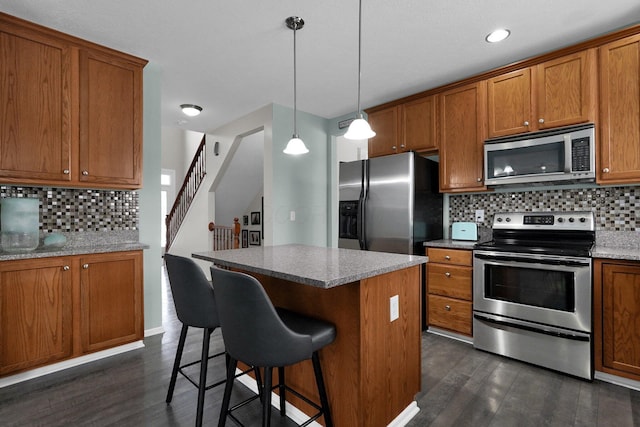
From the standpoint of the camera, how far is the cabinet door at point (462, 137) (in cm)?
304

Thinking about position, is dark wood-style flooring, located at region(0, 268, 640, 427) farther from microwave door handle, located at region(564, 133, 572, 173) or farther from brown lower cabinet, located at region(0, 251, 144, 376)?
microwave door handle, located at region(564, 133, 572, 173)

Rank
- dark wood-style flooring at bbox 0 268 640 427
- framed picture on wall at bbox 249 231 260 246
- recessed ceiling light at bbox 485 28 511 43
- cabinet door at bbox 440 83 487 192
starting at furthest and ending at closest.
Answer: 1. framed picture on wall at bbox 249 231 260 246
2. cabinet door at bbox 440 83 487 192
3. recessed ceiling light at bbox 485 28 511 43
4. dark wood-style flooring at bbox 0 268 640 427

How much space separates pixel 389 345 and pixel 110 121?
2.74m

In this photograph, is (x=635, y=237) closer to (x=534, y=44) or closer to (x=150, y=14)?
(x=534, y=44)

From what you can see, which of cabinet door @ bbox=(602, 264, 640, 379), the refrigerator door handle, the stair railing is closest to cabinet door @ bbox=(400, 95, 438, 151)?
the refrigerator door handle

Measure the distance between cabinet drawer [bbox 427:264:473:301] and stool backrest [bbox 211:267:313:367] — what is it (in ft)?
6.54

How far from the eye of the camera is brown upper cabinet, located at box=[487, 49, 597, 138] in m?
2.47

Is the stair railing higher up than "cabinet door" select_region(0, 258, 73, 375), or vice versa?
the stair railing

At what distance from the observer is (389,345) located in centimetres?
168

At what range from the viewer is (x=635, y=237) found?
2520mm

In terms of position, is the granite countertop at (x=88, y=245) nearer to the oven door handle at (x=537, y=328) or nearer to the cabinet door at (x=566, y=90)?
the oven door handle at (x=537, y=328)

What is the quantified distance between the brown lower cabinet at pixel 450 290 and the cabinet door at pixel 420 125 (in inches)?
43.9

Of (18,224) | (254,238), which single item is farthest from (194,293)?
(254,238)

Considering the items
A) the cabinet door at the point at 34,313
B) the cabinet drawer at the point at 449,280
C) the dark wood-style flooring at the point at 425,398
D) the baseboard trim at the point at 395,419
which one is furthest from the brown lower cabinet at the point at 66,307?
the cabinet drawer at the point at 449,280
